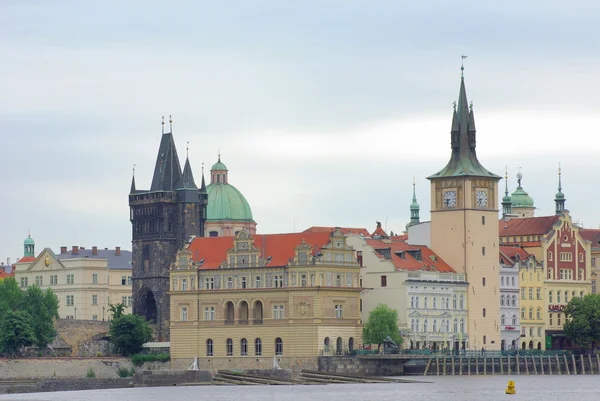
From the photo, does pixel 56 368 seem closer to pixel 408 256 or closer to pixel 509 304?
pixel 408 256

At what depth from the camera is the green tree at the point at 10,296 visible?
591 ft

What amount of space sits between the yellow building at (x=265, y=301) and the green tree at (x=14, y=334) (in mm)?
12534

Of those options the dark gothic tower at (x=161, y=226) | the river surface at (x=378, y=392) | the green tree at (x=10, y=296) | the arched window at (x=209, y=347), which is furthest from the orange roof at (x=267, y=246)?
the green tree at (x=10, y=296)

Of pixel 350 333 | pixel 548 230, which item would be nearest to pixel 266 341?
pixel 350 333

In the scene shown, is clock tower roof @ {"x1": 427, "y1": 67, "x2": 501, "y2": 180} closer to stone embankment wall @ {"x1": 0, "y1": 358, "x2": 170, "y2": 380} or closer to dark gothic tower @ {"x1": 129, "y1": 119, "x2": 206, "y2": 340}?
dark gothic tower @ {"x1": 129, "y1": 119, "x2": 206, "y2": 340}

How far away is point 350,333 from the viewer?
6368 inches

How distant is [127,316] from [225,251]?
11.3m

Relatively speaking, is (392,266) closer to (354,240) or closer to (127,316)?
(354,240)

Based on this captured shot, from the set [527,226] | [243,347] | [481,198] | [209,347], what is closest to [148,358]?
[209,347]

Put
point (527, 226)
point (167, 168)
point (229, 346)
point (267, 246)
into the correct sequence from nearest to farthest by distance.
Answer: point (229, 346) → point (267, 246) → point (167, 168) → point (527, 226)

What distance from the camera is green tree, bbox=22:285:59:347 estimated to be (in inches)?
6850

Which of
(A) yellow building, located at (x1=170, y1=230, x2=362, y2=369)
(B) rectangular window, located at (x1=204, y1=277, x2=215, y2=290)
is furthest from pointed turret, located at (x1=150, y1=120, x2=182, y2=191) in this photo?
(B) rectangular window, located at (x1=204, y1=277, x2=215, y2=290)

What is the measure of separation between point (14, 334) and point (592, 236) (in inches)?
2300

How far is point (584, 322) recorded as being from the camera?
173500 mm
